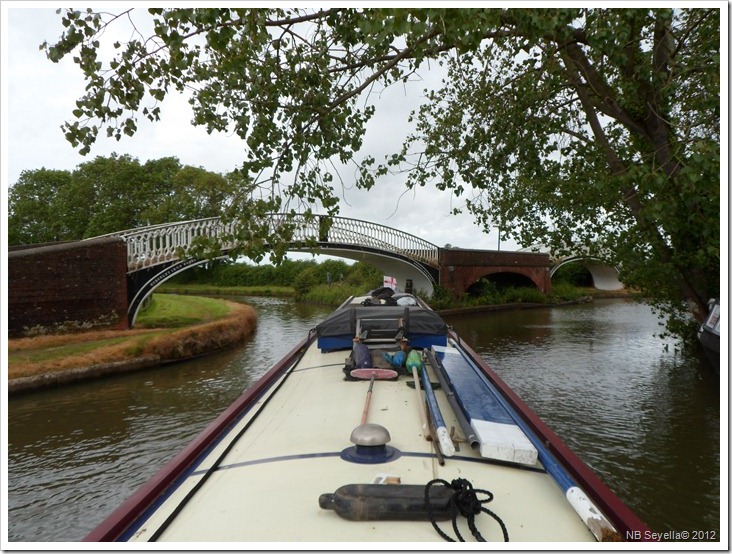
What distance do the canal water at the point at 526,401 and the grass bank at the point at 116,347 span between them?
0.31 m

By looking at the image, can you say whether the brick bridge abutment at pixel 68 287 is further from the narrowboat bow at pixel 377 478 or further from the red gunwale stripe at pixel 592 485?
the red gunwale stripe at pixel 592 485

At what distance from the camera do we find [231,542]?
2.04m

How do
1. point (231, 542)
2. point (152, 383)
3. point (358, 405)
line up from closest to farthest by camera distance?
point (231, 542) → point (358, 405) → point (152, 383)

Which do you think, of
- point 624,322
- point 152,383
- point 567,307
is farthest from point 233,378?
point 567,307

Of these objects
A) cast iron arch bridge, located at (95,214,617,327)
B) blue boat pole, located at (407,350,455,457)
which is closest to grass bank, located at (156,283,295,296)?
cast iron arch bridge, located at (95,214,617,327)

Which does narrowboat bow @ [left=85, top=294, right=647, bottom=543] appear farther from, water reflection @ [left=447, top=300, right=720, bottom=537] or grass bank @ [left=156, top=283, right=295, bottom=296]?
grass bank @ [left=156, top=283, right=295, bottom=296]

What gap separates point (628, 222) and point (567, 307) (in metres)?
18.6

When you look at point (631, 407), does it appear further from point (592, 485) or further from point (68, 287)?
point (68, 287)

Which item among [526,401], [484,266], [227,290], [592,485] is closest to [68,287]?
[526,401]

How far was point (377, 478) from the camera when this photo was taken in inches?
94.7

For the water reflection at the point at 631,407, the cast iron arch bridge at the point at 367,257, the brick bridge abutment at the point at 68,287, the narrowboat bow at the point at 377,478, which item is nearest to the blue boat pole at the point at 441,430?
the narrowboat bow at the point at 377,478

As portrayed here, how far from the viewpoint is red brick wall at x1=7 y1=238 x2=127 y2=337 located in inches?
423

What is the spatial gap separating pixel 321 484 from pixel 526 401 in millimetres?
6532

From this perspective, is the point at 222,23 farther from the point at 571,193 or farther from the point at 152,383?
the point at 152,383
